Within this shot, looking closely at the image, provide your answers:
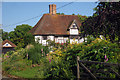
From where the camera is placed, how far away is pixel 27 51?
56.3 feet

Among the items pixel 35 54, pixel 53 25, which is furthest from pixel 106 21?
pixel 53 25

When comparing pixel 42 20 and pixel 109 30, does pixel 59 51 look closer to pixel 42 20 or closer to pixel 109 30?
pixel 109 30

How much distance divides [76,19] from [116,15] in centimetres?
2678

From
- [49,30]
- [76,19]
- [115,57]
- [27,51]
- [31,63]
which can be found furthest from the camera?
[76,19]

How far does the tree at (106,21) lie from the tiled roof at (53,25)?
73.3 ft

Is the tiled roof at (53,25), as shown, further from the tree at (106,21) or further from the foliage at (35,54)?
the tree at (106,21)

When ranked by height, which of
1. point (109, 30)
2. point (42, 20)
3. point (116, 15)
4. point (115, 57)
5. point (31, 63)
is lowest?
point (31, 63)

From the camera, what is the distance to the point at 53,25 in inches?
1358

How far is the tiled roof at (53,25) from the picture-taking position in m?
33.1

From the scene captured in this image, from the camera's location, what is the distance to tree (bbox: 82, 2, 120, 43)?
9.66 metres

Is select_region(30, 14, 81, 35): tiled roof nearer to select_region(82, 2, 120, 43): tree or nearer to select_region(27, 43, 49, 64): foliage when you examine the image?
select_region(27, 43, 49, 64): foliage

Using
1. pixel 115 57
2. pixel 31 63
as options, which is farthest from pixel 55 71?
pixel 31 63

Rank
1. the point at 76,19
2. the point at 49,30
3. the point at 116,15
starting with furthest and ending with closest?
the point at 76,19, the point at 49,30, the point at 116,15

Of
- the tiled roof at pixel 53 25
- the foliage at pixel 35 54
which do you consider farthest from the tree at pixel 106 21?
the tiled roof at pixel 53 25
